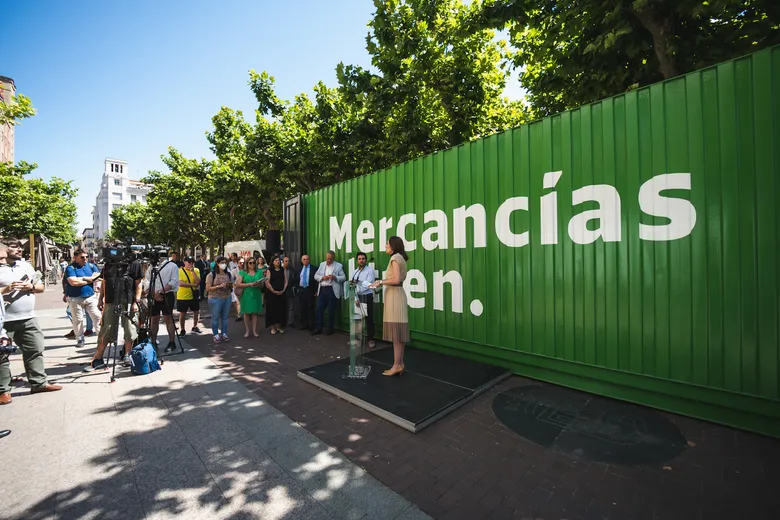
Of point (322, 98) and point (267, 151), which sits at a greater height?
point (322, 98)

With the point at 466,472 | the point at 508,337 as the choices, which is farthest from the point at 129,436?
the point at 508,337

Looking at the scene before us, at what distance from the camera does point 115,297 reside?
5.25 meters

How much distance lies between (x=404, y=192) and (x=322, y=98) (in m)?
10.5

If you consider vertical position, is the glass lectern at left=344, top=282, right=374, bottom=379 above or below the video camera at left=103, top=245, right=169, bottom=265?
below

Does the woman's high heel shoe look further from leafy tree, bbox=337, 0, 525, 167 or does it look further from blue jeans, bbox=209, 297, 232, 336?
leafy tree, bbox=337, 0, 525, 167

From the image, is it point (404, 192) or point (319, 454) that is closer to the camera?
point (319, 454)

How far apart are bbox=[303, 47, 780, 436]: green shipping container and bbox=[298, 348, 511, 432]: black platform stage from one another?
53cm

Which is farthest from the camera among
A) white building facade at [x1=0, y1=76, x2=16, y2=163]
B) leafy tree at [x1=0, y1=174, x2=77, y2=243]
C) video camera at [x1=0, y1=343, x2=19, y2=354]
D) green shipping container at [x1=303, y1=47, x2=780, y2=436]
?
white building facade at [x1=0, y1=76, x2=16, y2=163]

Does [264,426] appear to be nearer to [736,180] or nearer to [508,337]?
[508,337]

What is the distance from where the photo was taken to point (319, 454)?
3.08m

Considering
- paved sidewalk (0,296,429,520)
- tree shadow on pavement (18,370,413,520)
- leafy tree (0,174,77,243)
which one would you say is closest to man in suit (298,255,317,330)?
paved sidewalk (0,296,429,520)

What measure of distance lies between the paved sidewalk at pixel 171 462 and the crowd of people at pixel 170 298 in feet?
3.33

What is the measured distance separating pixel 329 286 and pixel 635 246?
5.94m

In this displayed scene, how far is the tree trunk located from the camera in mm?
5465
